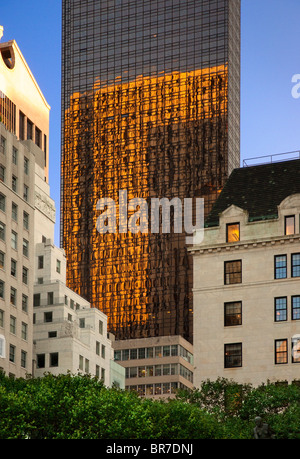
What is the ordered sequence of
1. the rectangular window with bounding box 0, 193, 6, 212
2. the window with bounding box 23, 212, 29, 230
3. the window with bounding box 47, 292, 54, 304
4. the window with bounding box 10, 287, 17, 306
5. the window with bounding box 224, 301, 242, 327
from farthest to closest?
the window with bounding box 47, 292, 54, 304, the window with bounding box 23, 212, 29, 230, the window with bounding box 10, 287, 17, 306, the rectangular window with bounding box 0, 193, 6, 212, the window with bounding box 224, 301, 242, 327

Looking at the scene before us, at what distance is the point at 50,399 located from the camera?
7712 cm

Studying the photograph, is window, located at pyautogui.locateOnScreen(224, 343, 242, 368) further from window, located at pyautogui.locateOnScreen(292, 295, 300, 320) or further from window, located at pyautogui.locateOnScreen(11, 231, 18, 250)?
window, located at pyautogui.locateOnScreen(11, 231, 18, 250)

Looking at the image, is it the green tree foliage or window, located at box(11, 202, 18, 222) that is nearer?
the green tree foliage

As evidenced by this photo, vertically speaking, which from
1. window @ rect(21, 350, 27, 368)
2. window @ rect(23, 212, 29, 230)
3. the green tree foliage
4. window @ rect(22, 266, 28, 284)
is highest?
window @ rect(23, 212, 29, 230)

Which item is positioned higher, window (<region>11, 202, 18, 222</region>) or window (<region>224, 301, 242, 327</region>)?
window (<region>11, 202, 18, 222</region>)

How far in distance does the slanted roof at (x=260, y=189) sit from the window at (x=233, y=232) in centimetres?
156

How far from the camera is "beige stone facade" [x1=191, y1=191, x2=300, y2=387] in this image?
93.2m

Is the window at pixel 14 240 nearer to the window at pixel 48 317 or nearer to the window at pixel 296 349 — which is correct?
the window at pixel 48 317

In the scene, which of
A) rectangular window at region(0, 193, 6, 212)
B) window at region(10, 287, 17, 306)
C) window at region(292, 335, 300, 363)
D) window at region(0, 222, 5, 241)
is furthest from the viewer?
window at region(10, 287, 17, 306)

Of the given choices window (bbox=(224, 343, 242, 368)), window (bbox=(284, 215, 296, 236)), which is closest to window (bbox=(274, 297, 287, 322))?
window (bbox=(224, 343, 242, 368))

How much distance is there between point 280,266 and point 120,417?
2748 cm

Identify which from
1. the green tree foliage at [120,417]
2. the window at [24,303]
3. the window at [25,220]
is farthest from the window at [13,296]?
the green tree foliage at [120,417]
